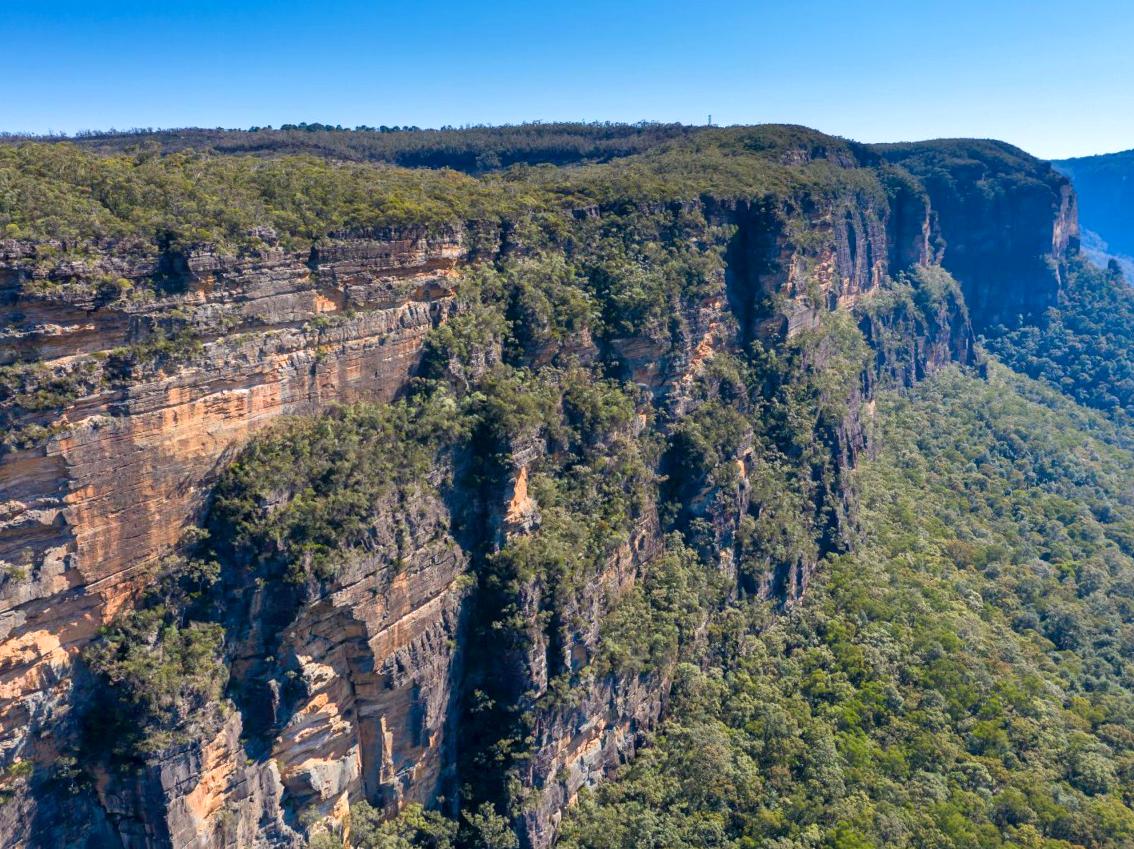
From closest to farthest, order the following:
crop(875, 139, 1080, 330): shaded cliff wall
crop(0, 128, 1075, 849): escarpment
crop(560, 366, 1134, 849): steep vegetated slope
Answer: crop(0, 128, 1075, 849): escarpment → crop(560, 366, 1134, 849): steep vegetated slope → crop(875, 139, 1080, 330): shaded cliff wall

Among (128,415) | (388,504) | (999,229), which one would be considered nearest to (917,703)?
(388,504)

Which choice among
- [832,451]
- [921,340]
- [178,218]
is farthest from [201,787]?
[921,340]

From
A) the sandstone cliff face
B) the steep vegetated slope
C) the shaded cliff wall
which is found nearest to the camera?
the sandstone cliff face

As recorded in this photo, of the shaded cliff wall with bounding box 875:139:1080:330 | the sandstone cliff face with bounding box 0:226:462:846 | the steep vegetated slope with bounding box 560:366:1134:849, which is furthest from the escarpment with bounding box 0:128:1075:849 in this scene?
the shaded cliff wall with bounding box 875:139:1080:330

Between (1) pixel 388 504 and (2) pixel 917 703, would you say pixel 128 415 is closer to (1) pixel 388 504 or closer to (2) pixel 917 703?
(1) pixel 388 504

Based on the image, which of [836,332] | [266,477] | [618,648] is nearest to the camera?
[266,477]

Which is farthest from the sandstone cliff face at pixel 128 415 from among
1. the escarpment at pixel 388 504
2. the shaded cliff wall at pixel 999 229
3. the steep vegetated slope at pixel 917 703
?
the shaded cliff wall at pixel 999 229

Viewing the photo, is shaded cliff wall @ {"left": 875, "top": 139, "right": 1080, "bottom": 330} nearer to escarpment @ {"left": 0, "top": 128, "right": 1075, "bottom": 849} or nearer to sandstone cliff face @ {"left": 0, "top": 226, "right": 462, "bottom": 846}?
escarpment @ {"left": 0, "top": 128, "right": 1075, "bottom": 849}

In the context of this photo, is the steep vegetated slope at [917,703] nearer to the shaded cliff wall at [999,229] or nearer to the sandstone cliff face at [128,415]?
the sandstone cliff face at [128,415]

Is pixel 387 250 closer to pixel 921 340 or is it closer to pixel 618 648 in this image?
pixel 618 648
